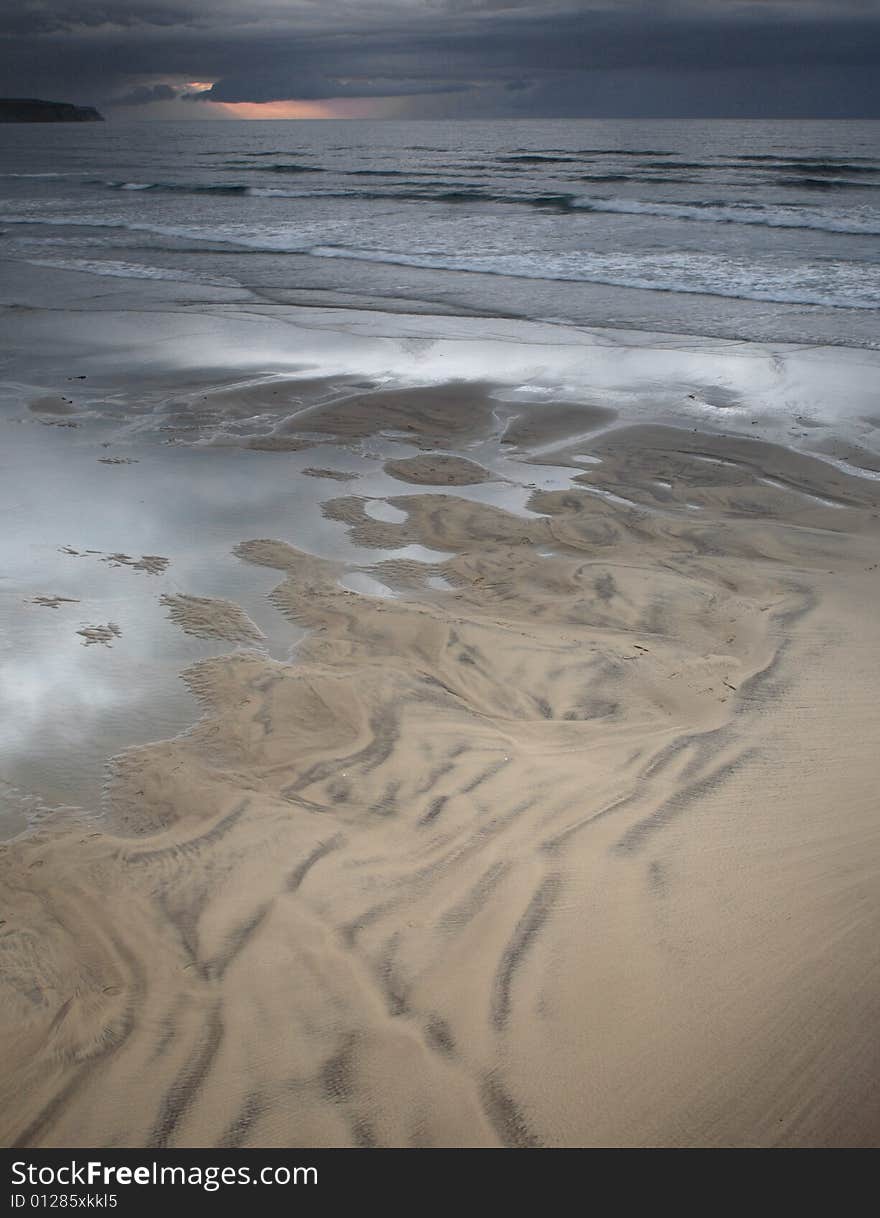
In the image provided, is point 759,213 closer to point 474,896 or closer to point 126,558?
point 126,558

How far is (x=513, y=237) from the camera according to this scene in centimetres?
2173

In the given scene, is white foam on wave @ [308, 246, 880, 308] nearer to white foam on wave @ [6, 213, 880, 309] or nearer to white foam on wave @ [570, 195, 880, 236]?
white foam on wave @ [6, 213, 880, 309]

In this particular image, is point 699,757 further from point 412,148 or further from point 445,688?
point 412,148

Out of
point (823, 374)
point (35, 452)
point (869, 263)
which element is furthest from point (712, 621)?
point (869, 263)

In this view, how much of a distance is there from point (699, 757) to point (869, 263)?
56.1ft

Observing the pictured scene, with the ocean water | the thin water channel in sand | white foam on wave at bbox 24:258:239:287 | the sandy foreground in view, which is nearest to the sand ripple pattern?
the sandy foreground

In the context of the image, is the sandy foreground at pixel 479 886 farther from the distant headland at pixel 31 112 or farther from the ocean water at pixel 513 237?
the distant headland at pixel 31 112

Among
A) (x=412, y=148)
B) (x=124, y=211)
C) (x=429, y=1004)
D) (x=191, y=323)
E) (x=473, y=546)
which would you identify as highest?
(x=412, y=148)

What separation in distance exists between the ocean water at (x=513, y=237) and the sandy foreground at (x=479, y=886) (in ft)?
29.8

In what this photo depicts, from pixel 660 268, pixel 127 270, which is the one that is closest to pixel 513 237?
pixel 660 268

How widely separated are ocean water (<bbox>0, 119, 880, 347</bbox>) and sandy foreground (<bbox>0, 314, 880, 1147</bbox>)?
907cm

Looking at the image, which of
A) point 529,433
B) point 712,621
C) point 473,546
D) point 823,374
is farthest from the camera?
point 823,374

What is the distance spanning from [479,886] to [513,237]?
2146cm

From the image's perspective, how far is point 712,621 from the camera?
4609 mm
